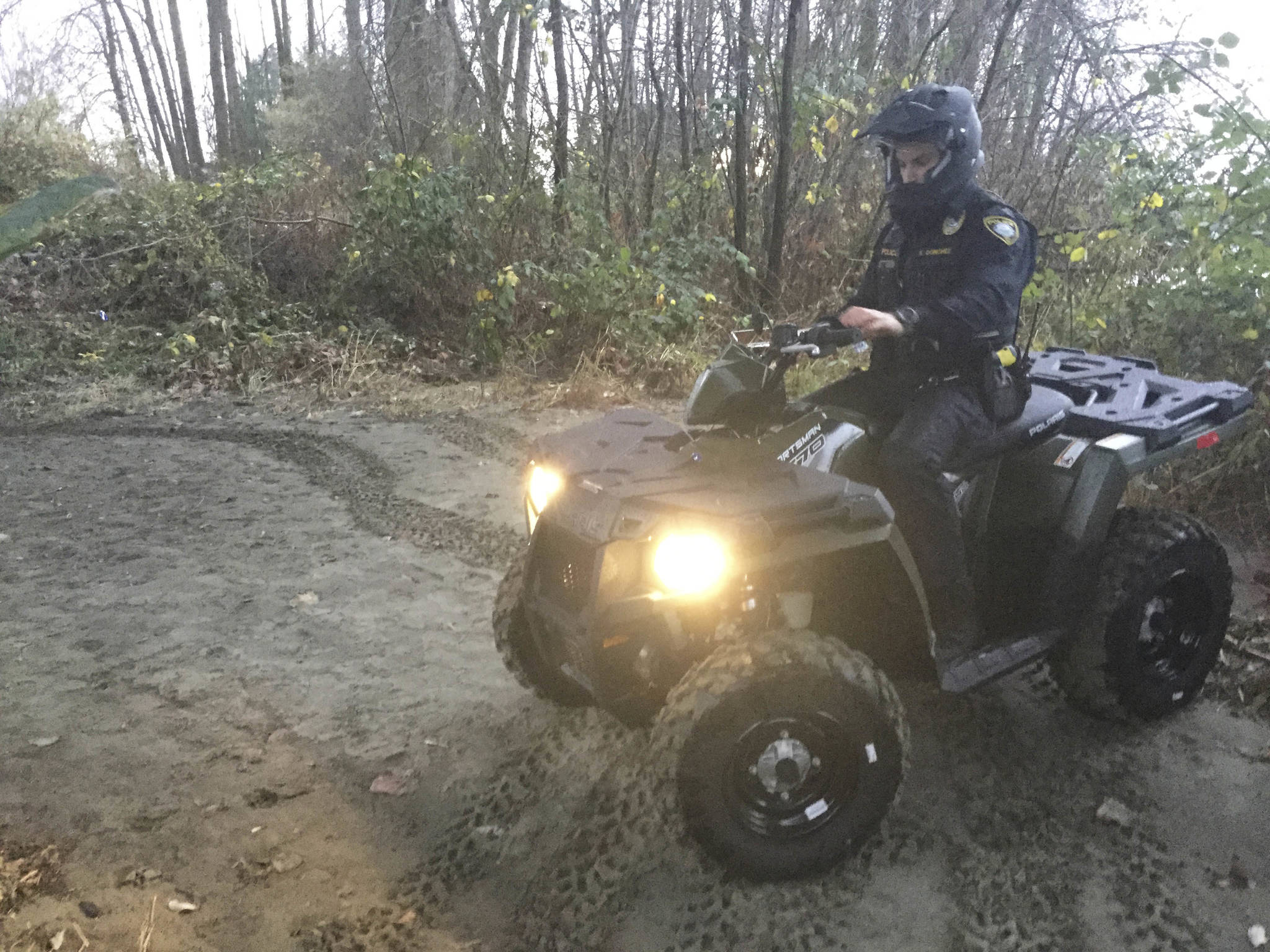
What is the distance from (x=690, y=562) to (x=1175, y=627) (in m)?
1.97

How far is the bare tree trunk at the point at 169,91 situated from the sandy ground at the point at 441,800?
Result: 57.0ft

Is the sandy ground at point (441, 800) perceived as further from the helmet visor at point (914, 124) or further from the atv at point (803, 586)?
the helmet visor at point (914, 124)

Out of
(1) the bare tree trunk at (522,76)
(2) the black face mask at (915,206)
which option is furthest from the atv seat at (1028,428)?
(1) the bare tree trunk at (522,76)

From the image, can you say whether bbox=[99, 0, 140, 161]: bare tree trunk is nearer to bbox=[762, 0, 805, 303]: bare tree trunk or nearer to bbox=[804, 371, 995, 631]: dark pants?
bbox=[762, 0, 805, 303]: bare tree trunk

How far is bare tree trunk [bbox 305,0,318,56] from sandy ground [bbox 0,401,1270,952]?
1440cm

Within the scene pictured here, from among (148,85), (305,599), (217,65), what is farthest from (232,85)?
(305,599)

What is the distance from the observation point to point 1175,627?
3.05 m

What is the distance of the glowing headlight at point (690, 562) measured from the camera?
2.07 metres

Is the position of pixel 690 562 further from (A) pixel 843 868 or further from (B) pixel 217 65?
(B) pixel 217 65

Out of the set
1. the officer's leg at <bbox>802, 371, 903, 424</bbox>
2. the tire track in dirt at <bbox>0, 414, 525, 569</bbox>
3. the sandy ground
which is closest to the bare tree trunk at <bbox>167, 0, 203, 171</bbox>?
the tire track in dirt at <bbox>0, 414, 525, 569</bbox>

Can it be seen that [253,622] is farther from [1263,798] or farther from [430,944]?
[1263,798]

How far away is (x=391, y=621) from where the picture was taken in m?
3.73

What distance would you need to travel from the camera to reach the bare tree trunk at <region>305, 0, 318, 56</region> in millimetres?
16089

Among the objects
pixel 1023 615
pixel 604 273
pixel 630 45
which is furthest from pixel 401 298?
pixel 1023 615
